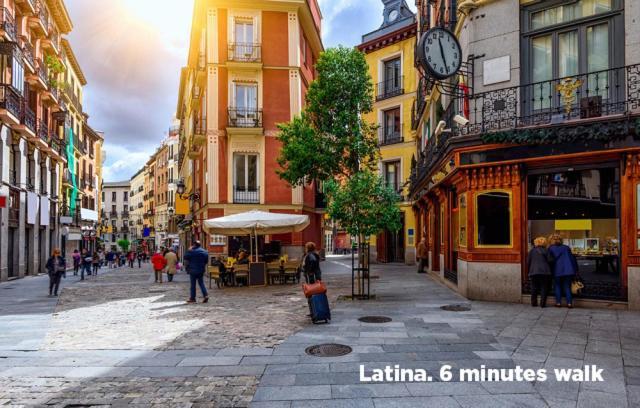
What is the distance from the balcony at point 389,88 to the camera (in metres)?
29.8

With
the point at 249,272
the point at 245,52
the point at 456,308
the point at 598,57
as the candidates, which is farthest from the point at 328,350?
the point at 245,52

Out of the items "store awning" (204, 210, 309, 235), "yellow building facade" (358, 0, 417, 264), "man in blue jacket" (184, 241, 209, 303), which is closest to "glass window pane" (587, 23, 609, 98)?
"store awning" (204, 210, 309, 235)

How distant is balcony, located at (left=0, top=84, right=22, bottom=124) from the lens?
68.4ft

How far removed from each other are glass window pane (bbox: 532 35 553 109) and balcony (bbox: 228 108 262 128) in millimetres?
15932

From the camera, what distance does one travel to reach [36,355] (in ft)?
23.6

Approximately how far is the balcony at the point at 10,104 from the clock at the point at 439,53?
63.5ft

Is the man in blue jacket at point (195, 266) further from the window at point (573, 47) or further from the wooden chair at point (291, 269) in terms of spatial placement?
the window at point (573, 47)

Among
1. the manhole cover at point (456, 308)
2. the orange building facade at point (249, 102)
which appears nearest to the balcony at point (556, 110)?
the manhole cover at point (456, 308)

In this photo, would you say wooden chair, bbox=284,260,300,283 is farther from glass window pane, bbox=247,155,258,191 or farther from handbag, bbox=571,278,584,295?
handbag, bbox=571,278,584,295

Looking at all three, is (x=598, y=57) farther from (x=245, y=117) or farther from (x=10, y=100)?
(x=10, y=100)

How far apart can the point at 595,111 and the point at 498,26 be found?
337 cm

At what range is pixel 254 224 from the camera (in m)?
16.4

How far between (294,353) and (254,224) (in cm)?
978

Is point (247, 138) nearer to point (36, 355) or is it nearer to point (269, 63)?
point (269, 63)
